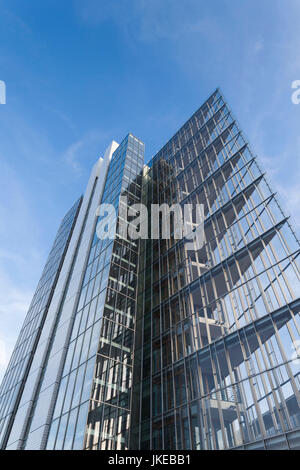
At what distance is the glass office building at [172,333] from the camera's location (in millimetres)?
20797

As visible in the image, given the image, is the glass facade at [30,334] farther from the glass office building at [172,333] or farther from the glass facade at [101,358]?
the glass facade at [101,358]

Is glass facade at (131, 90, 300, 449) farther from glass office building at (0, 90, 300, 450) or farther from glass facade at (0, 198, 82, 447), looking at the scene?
glass facade at (0, 198, 82, 447)

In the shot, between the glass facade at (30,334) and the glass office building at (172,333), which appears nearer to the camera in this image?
the glass office building at (172,333)

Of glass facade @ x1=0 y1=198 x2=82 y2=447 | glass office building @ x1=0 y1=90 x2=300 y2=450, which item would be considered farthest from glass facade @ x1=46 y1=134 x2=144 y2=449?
glass facade @ x1=0 y1=198 x2=82 y2=447

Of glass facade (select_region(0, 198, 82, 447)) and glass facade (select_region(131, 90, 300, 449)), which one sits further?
glass facade (select_region(0, 198, 82, 447))

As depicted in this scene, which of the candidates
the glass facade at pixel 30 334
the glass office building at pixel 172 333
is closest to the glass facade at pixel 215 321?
the glass office building at pixel 172 333

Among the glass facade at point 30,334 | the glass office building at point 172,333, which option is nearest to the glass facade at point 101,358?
the glass office building at point 172,333

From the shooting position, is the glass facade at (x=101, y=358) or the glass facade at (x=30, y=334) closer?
the glass facade at (x=101, y=358)

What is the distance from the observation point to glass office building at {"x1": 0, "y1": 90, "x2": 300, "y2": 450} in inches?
819

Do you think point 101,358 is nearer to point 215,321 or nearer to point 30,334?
point 215,321

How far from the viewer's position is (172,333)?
27.9 meters

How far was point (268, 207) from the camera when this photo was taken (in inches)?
1083
